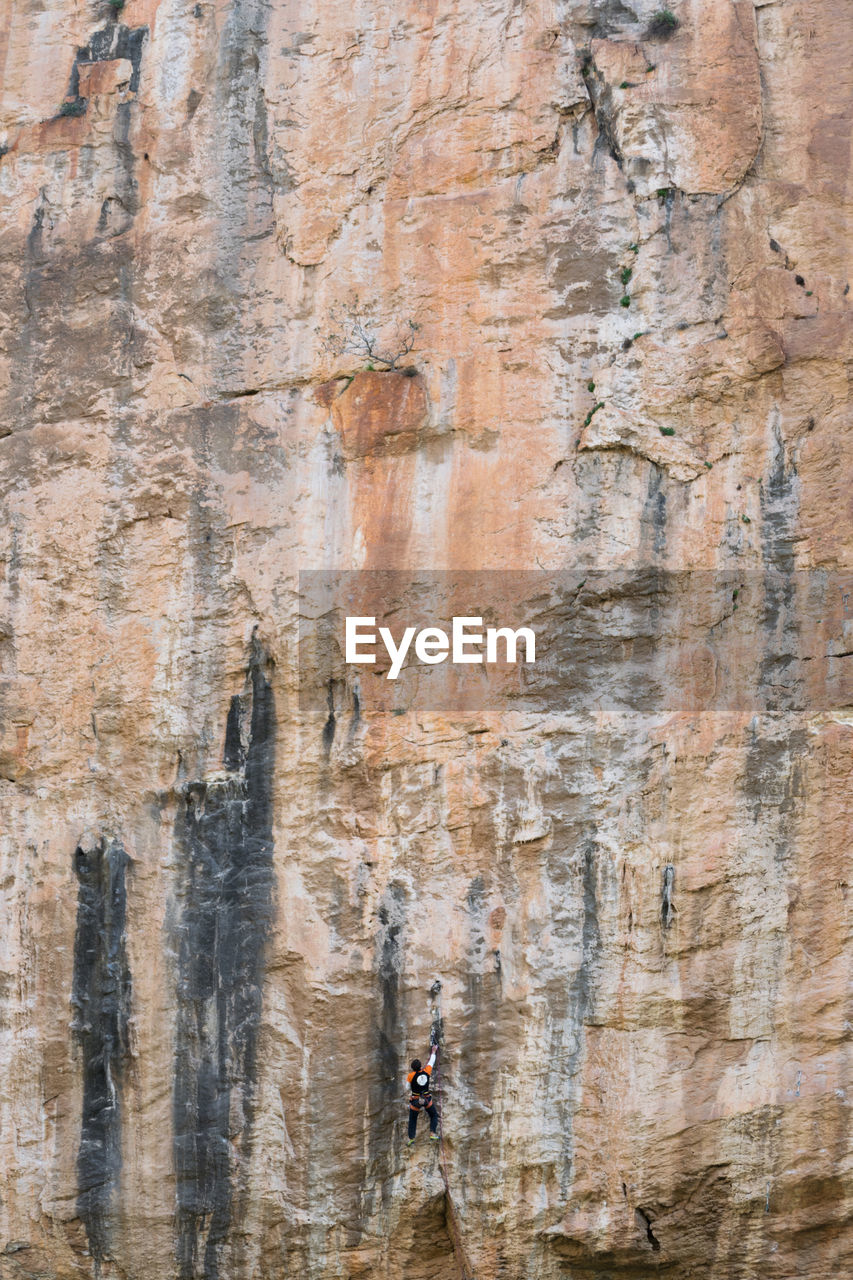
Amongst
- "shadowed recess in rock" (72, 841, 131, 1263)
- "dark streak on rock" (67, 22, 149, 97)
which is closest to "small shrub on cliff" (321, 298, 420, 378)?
"dark streak on rock" (67, 22, 149, 97)

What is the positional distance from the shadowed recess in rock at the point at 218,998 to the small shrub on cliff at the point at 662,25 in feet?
23.6

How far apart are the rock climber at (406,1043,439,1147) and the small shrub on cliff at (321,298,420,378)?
5.90 m

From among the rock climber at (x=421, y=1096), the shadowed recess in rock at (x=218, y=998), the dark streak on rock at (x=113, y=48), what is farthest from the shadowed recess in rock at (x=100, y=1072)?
the dark streak on rock at (x=113, y=48)

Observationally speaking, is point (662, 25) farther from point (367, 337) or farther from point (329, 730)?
point (329, 730)

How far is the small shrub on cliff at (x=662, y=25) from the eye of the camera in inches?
480

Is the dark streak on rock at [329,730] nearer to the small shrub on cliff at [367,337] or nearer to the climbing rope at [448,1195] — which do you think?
the climbing rope at [448,1195]

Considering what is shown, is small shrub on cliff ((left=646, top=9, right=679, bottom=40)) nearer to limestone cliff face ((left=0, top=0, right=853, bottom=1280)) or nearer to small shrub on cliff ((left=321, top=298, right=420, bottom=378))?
limestone cliff face ((left=0, top=0, right=853, bottom=1280))

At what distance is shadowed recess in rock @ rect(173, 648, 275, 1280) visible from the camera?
38.7ft

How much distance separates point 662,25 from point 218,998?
9.32 m

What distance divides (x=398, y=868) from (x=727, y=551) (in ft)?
12.7

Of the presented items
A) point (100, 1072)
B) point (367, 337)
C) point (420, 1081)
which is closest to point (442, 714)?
point (420, 1081)

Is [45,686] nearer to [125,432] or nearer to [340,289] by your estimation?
[125,432]

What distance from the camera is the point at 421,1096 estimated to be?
37.4 ft

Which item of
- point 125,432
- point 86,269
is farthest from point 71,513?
point 86,269
